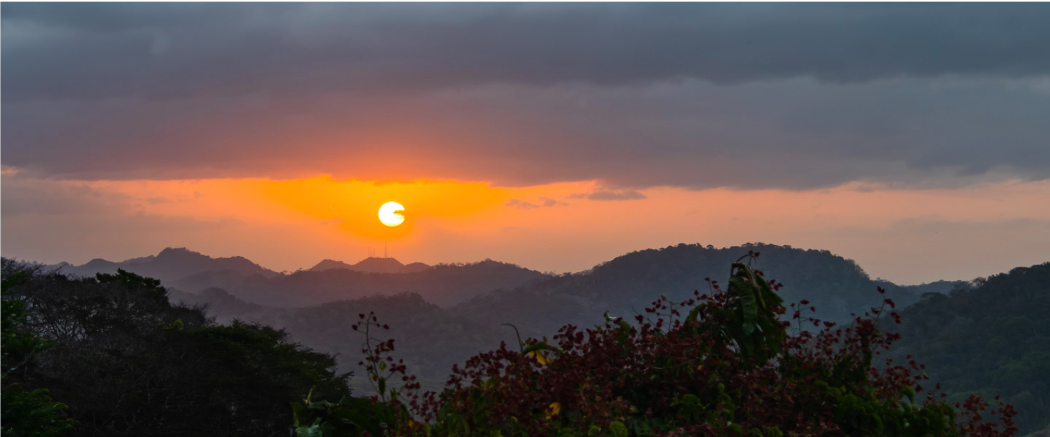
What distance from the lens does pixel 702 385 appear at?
548 cm

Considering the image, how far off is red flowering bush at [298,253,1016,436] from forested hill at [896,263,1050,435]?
140 metres

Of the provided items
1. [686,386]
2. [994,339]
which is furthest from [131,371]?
[994,339]

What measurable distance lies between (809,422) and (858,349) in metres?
Result: 1.01

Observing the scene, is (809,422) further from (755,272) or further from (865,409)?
(755,272)

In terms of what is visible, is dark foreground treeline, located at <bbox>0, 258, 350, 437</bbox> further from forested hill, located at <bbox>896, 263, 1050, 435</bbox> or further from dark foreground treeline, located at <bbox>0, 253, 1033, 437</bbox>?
forested hill, located at <bbox>896, 263, 1050, 435</bbox>

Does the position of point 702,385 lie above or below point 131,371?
above

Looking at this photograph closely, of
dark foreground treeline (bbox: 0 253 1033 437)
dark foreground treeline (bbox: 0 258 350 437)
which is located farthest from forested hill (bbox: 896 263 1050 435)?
dark foreground treeline (bbox: 0 253 1033 437)

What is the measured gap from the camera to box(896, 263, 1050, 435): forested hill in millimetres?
135000

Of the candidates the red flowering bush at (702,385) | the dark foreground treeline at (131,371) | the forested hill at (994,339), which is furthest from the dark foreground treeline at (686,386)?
the forested hill at (994,339)

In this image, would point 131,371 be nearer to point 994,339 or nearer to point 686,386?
point 686,386

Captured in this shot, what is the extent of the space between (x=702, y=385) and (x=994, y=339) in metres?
173

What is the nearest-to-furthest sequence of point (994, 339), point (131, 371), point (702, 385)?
1. point (702, 385)
2. point (131, 371)
3. point (994, 339)

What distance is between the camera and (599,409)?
4.82 meters

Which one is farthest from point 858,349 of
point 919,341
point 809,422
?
point 919,341
